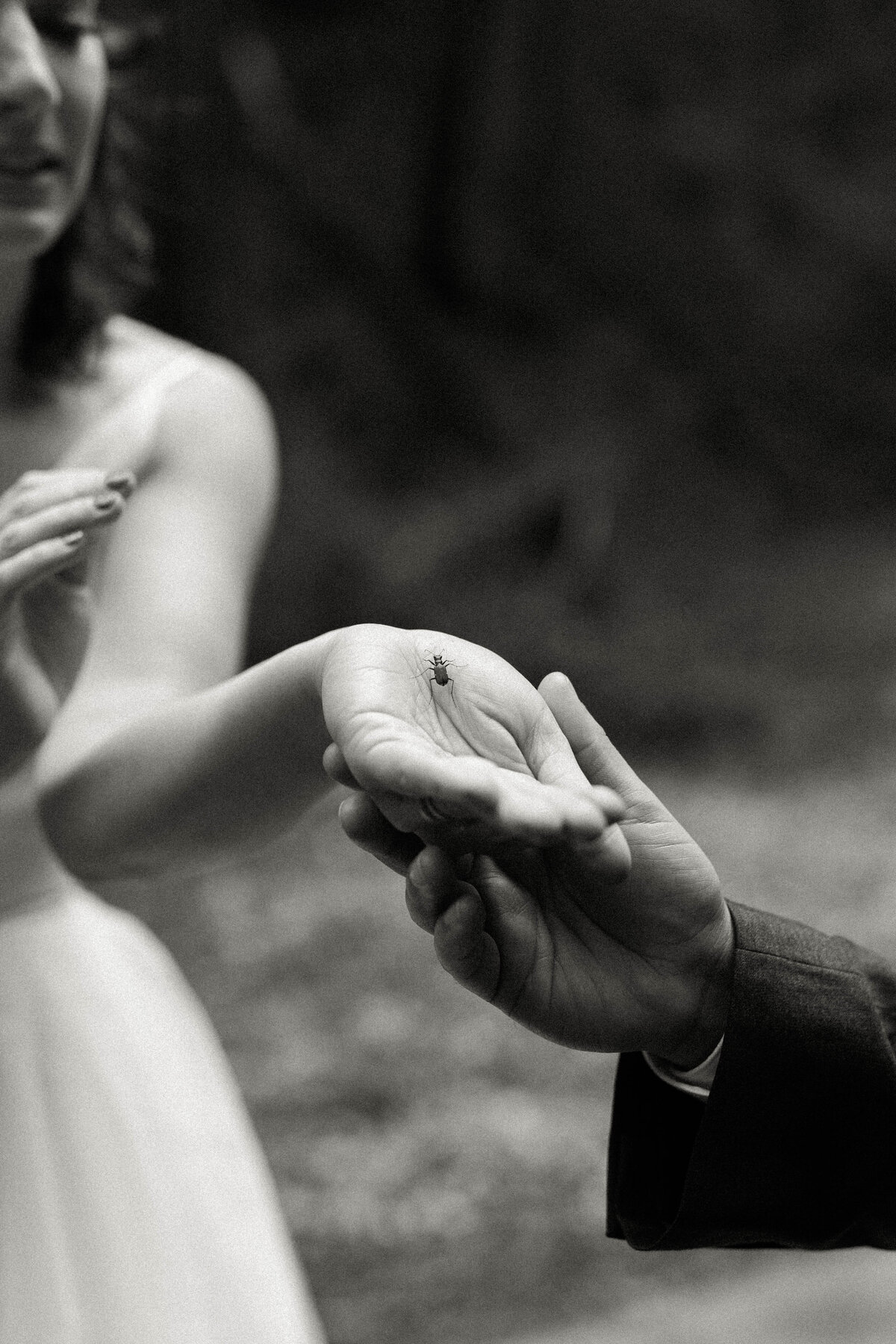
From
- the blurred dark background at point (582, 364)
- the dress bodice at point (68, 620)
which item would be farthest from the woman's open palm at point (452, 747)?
the blurred dark background at point (582, 364)

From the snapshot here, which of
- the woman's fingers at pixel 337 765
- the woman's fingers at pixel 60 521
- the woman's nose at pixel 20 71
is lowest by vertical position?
the woman's fingers at pixel 60 521

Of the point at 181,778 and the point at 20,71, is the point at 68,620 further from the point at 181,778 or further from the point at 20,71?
the point at 20,71

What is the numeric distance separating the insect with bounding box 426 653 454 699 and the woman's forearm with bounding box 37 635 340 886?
0.19 meters

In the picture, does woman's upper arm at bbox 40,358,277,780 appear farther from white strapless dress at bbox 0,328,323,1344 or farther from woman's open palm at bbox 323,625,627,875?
woman's open palm at bbox 323,625,627,875

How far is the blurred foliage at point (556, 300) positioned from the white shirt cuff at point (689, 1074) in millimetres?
5652

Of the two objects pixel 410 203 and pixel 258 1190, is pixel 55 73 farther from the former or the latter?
pixel 410 203

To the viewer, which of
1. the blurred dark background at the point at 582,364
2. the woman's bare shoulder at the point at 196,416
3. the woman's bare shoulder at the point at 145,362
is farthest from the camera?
the blurred dark background at the point at 582,364

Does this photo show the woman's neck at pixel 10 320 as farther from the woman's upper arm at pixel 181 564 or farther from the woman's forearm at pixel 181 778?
the woman's forearm at pixel 181 778

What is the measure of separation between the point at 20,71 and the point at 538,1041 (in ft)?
12.8

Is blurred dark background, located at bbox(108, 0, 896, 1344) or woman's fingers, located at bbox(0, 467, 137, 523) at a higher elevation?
Result: woman's fingers, located at bbox(0, 467, 137, 523)

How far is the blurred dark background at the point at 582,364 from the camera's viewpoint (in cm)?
671

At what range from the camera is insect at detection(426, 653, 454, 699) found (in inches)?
Answer: 49.4

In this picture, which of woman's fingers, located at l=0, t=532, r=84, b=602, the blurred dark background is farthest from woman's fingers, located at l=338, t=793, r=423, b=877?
the blurred dark background

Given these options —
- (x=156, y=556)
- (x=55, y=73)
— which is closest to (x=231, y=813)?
(x=156, y=556)
